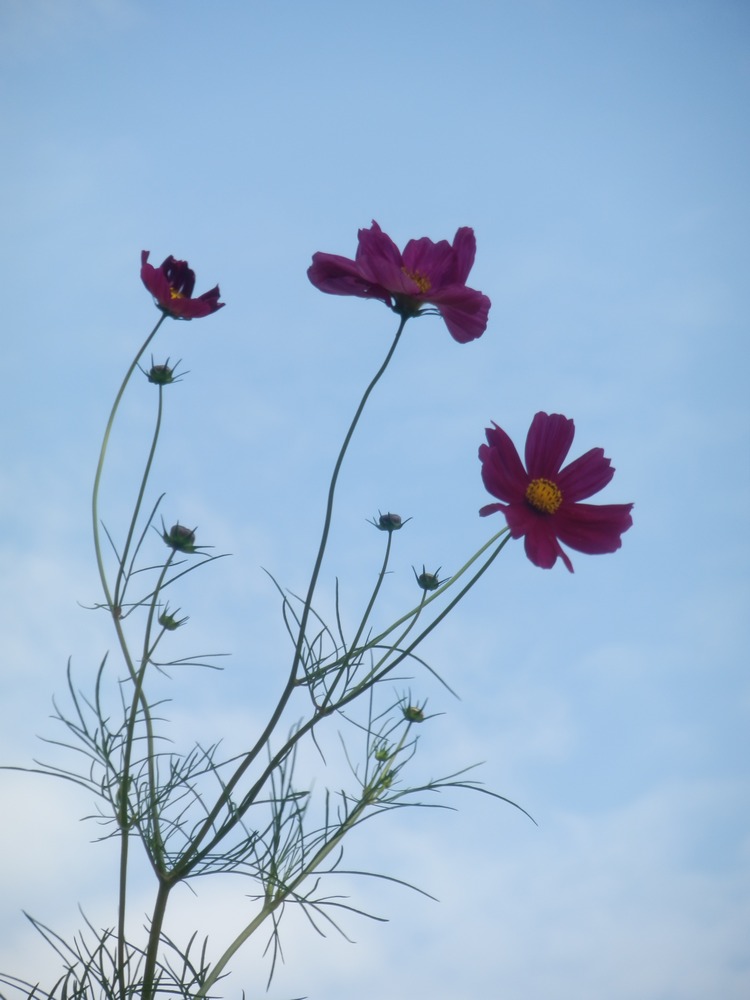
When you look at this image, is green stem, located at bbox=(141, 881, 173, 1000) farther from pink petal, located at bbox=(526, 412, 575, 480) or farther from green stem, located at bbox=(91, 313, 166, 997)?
pink petal, located at bbox=(526, 412, 575, 480)

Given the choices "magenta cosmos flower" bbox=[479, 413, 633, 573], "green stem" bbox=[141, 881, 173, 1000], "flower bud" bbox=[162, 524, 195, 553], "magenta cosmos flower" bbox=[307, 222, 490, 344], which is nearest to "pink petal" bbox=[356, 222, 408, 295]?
"magenta cosmos flower" bbox=[307, 222, 490, 344]

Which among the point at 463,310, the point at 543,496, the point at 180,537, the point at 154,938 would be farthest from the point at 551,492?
the point at 154,938

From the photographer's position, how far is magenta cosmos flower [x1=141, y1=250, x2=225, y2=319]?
84cm

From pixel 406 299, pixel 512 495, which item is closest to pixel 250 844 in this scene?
pixel 512 495

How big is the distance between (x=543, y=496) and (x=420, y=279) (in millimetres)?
236

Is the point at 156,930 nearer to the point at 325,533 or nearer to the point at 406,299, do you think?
the point at 325,533

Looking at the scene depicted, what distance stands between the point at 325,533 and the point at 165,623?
25 centimetres

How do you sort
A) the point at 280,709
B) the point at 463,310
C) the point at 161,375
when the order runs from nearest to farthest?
the point at 280,709
the point at 463,310
the point at 161,375

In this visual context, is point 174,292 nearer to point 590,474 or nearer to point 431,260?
point 431,260

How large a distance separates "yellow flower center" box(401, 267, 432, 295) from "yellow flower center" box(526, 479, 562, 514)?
0.21 metres

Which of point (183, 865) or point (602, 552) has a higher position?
point (602, 552)

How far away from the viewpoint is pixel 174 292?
907mm

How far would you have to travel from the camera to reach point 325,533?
0.63 meters

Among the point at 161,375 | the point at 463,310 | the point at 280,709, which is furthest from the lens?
the point at 161,375
